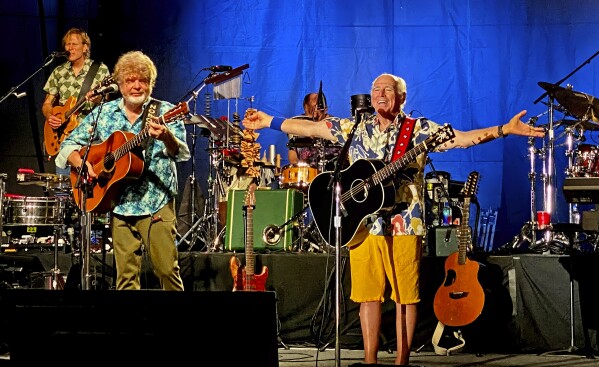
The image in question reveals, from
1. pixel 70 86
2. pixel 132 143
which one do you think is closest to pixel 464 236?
pixel 132 143

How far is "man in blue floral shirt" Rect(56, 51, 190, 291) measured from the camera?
5.94m

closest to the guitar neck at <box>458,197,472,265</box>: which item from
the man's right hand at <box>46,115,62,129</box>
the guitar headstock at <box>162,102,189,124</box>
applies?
the guitar headstock at <box>162,102,189,124</box>

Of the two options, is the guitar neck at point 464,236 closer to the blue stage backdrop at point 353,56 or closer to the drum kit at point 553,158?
the drum kit at point 553,158

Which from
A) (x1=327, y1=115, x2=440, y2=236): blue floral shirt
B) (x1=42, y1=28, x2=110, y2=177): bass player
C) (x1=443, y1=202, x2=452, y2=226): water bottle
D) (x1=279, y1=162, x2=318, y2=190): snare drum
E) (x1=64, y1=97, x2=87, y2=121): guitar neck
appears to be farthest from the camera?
(x1=443, y1=202, x2=452, y2=226): water bottle

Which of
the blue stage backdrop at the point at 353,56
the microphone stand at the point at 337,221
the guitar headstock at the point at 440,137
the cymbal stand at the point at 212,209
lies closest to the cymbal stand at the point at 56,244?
the cymbal stand at the point at 212,209

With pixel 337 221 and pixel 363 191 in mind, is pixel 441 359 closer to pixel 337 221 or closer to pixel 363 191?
pixel 363 191

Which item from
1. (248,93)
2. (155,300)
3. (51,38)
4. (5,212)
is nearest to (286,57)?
(248,93)

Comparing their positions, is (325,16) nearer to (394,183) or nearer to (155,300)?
(394,183)

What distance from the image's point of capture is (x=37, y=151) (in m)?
11.0

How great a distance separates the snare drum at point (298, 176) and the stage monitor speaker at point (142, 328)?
609 centimetres

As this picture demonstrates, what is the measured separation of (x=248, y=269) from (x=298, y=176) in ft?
6.48

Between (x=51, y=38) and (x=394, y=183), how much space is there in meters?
6.80

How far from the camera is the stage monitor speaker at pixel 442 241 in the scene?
778 centimetres

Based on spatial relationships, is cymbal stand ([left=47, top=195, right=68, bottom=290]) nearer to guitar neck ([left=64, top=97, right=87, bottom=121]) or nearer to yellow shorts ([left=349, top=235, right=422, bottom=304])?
guitar neck ([left=64, top=97, right=87, bottom=121])
